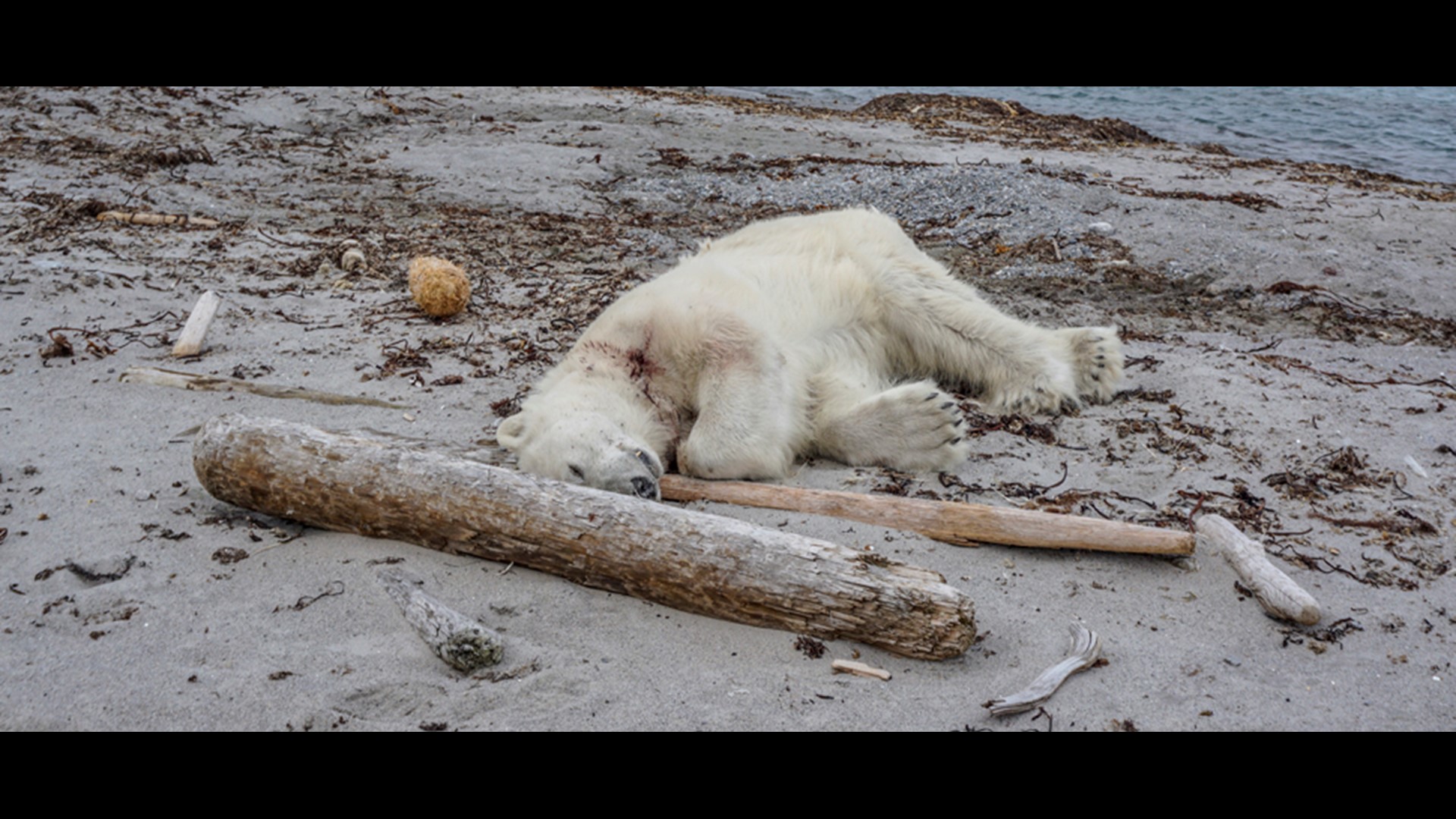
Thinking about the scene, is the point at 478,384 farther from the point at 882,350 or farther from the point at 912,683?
the point at 912,683

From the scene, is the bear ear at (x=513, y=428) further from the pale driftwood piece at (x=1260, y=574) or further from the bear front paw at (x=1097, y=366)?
the bear front paw at (x=1097, y=366)

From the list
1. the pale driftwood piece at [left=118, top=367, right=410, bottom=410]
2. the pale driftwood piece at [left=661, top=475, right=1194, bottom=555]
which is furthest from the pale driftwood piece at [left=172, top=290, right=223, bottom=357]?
the pale driftwood piece at [left=661, top=475, right=1194, bottom=555]

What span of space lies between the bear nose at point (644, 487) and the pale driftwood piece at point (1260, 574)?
195 centimetres

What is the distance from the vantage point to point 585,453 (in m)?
3.79

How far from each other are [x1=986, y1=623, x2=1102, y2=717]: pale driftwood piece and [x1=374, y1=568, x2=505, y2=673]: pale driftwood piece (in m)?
1.40

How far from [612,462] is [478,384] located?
1.76 m

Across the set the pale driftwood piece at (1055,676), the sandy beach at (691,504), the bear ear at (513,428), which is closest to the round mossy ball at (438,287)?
the sandy beach at (691,504)

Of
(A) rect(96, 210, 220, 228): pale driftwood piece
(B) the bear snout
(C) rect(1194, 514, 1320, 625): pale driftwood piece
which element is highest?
(A) rect(96, 210, 220, 228): pale driftwood piece

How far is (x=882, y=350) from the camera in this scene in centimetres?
545

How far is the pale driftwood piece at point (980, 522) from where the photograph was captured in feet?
10.9

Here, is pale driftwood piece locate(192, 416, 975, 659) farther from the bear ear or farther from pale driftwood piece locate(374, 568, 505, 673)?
the bear ear

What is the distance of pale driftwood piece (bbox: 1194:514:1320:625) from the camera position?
9.84 ft

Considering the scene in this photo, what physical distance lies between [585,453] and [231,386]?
7.24 feet

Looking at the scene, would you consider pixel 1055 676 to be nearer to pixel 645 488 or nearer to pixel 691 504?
pixel 645 488
